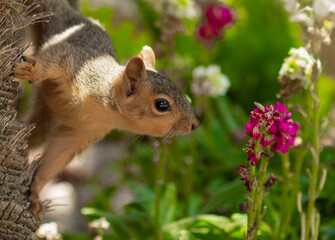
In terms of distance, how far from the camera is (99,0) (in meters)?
6.01

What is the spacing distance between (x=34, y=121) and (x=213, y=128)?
1.82 meters

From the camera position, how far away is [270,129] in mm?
1639

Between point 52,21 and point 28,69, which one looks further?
point 52,21

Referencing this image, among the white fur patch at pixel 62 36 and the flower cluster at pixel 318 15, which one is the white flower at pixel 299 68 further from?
the white fur patch at pixel 62 36

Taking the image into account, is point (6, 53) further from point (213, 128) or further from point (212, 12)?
point (213, 128)

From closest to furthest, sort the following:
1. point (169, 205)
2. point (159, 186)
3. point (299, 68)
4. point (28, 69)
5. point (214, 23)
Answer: point (28, 69) → point (299, 68) → point (159, 186) → point (169, 205) → point (214, 23)

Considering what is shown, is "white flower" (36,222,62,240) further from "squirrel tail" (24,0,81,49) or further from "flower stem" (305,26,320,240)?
"flower stem" (305,26,320,240)

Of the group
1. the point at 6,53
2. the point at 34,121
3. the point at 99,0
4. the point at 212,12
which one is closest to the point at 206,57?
the point at 212,12

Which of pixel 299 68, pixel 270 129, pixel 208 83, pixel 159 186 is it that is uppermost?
pixel 208 83

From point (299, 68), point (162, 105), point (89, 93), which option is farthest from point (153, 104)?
point (299, 68)

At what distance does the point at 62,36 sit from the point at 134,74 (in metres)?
0.43

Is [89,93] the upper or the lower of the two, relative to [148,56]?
lower

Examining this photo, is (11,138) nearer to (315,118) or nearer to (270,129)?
(270,129)

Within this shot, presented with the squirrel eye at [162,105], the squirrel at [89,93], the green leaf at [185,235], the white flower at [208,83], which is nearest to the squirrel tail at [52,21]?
the squirrel at [89,93]
